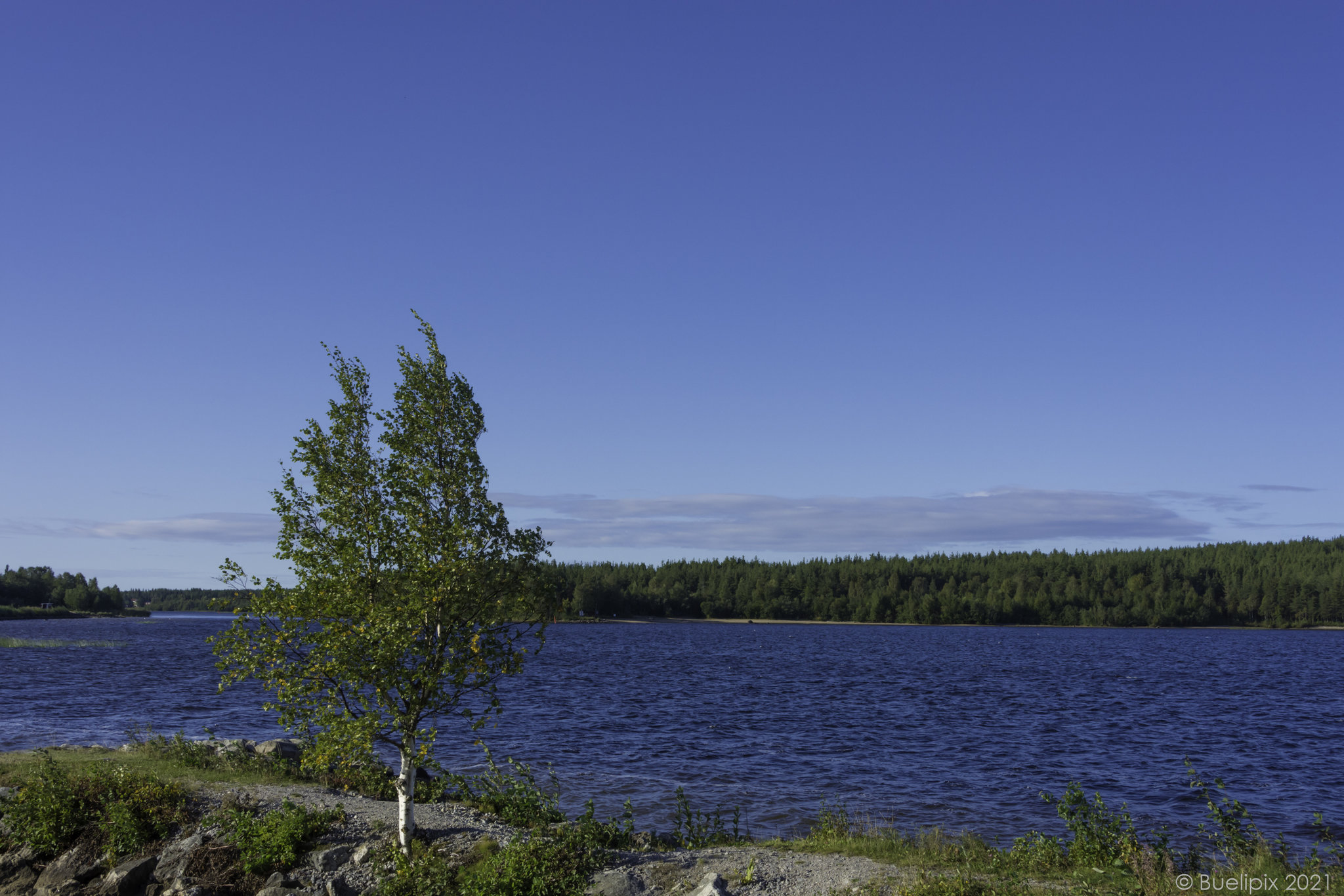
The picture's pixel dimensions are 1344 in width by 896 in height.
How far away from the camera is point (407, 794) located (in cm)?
1596

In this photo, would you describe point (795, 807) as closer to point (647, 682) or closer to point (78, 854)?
point (78, 854)

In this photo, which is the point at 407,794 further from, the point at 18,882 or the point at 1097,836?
the point at 1097,836

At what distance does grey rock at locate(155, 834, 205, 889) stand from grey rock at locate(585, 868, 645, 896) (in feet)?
25.5

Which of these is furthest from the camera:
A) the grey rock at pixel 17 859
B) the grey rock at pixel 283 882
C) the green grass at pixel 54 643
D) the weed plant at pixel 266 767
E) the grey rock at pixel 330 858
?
the green grass at pixel 54 643

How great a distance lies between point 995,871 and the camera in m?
14.9

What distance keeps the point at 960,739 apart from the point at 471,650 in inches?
1127

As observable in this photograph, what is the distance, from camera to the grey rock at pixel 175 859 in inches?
643

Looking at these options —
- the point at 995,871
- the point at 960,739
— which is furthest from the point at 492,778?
the point at 960,739

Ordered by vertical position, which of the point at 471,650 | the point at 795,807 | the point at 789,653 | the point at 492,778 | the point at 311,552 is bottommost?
the point at 789,653

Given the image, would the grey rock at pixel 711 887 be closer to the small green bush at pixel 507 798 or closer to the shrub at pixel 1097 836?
the small green bush at pixel 507 798

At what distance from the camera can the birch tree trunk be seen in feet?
52.0

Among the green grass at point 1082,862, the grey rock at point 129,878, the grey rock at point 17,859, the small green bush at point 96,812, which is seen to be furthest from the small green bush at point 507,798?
the grey rock at point 17,859

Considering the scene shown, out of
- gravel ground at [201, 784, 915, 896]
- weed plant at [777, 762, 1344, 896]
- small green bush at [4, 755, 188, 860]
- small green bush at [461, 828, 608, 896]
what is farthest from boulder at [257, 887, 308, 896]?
weed plant at [777, 762, 1344, 896]

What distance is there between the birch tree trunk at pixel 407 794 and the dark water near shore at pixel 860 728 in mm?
8327
